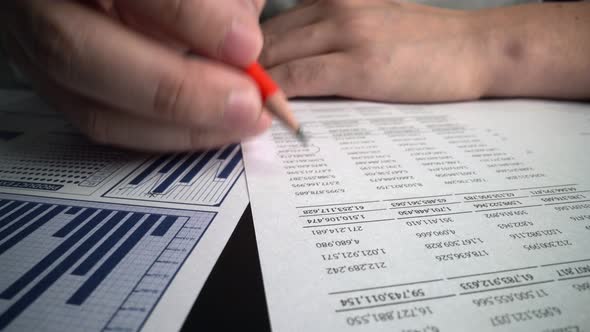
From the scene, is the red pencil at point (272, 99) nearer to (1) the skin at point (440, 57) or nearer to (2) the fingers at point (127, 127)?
(2) the fingers at point (127, 127)

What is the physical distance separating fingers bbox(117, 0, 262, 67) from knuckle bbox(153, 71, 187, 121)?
0.03m

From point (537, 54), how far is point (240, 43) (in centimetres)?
54

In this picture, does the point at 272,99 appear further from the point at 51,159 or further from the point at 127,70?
the point at 51,159

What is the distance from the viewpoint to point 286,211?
0.97 feet

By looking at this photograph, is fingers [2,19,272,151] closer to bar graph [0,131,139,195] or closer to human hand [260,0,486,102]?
bar graph [0,131,139,195]

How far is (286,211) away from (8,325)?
20cm

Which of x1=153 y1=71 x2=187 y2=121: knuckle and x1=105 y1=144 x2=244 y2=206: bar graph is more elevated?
x1=153 y1=71 x2=187 y2=121: knuckle

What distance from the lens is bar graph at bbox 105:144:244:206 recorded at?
32cm

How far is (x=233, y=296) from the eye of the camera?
0.72 ft

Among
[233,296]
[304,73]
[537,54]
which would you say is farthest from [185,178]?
[537,54]

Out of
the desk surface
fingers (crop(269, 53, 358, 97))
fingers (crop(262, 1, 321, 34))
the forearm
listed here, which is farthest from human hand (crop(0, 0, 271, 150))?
the forearm

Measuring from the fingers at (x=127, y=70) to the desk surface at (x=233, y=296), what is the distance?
0.12 m

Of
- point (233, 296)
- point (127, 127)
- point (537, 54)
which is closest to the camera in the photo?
point (233, 296)

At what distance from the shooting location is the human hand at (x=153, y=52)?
0.90 feet
